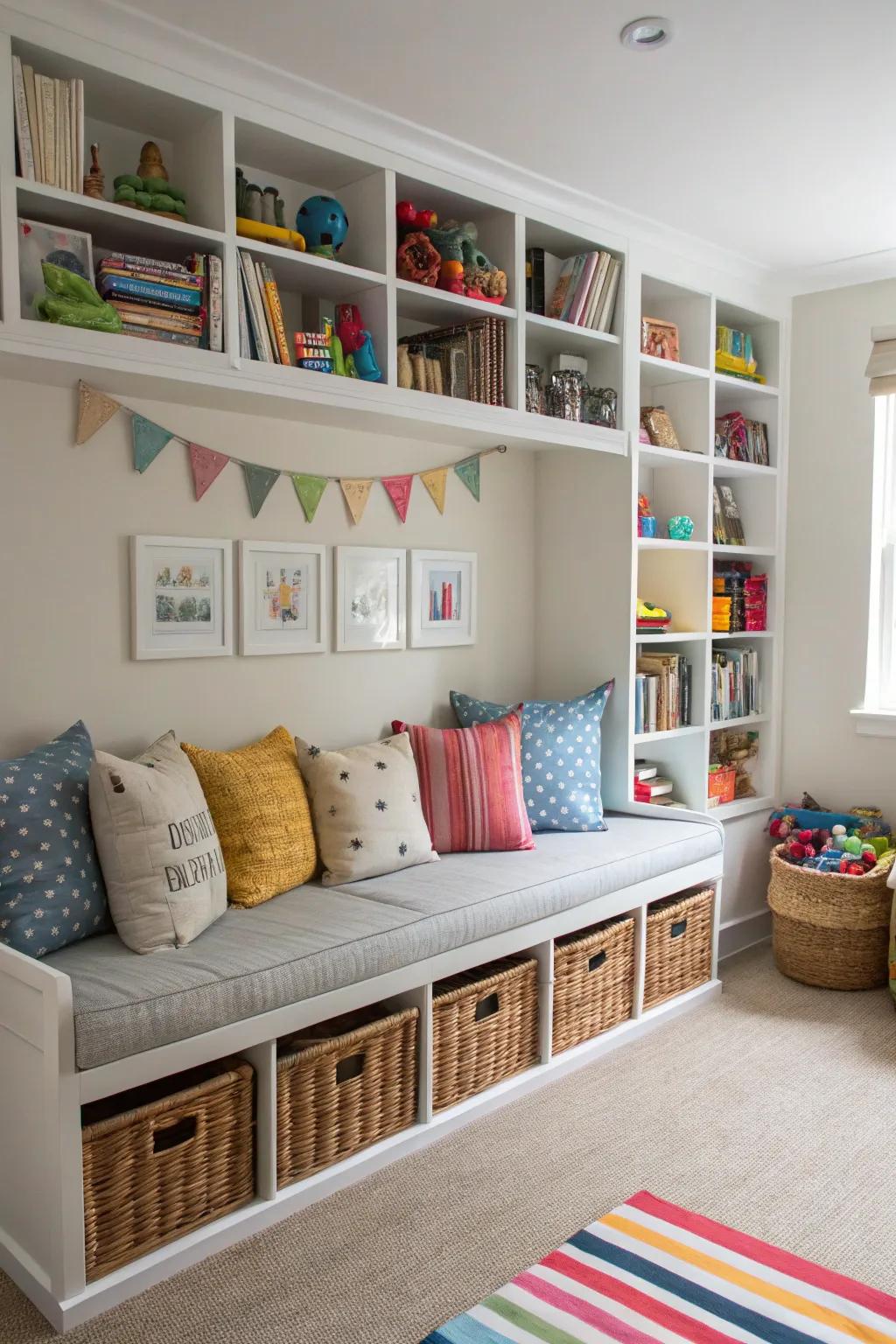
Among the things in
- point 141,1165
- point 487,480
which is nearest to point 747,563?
point 487,480

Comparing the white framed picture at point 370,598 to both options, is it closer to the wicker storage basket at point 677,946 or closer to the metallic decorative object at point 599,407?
the metallic decorative object at point 599,407

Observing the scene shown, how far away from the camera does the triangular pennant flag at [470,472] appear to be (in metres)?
3.48

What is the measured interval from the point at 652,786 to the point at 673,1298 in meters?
2.06

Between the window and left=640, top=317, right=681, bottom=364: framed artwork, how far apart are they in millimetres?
807

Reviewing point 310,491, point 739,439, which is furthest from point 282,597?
point 739,439

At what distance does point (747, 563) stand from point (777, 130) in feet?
6.07

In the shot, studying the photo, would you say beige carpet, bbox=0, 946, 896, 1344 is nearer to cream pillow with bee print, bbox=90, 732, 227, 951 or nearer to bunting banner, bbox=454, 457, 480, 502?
cream pillow with bee print, bbox=90, 732, 227, 951

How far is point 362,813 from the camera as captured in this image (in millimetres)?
2801

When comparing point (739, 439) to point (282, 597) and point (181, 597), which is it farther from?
point (181, 597)

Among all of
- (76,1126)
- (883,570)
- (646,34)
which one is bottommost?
(76,1126)

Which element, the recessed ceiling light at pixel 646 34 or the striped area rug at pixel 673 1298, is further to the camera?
the recessed ceiling light at pixel 646 34

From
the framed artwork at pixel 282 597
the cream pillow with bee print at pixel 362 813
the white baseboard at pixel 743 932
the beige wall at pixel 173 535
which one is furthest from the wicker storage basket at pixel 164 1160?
the white baseboard at pixel 743 932

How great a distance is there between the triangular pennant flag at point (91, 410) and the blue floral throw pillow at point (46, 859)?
0.79 meters

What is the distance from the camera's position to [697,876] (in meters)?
3.40
